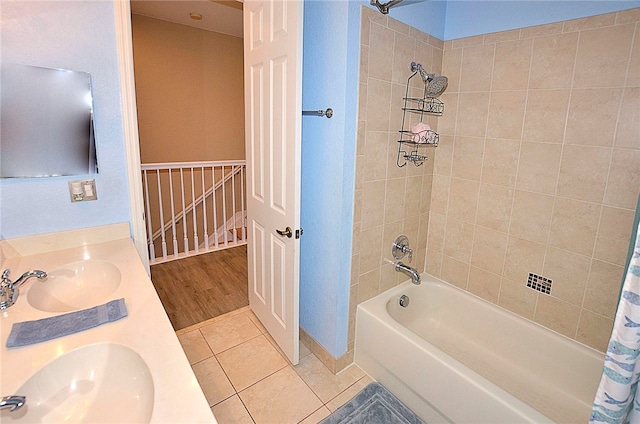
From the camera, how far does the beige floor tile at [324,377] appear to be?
6.34 feet

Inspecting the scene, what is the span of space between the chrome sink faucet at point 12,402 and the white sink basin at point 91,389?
2 centimetres

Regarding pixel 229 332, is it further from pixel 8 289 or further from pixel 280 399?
pixel 8 289

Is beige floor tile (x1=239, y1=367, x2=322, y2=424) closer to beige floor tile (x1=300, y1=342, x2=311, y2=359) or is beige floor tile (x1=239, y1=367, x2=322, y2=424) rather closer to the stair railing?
beige floor tile (x1=300, y1=342, x2=311, y2=359)

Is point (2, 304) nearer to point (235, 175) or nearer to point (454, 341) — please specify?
point (454, 341)

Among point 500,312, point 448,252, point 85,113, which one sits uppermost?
point 85,113

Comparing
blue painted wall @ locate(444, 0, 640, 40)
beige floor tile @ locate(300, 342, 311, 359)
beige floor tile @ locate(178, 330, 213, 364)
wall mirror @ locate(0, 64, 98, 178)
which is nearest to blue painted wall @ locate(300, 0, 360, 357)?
beige floor tile @ locate(300, 342, 311, 359)

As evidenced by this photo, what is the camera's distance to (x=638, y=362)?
0.84 m

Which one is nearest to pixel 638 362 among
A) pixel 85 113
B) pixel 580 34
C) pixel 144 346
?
pixel 144 346

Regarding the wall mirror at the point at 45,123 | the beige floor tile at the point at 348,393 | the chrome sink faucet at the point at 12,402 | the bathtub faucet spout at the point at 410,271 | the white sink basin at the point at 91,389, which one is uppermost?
the wall mirror at the point at 45,123

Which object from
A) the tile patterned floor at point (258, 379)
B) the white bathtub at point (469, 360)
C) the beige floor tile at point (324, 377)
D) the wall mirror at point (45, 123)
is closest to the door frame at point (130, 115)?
the wall mirror at point (45, 123)

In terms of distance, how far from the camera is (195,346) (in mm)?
2254

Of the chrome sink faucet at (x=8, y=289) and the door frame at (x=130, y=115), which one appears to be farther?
the door frame at (x=130, y=115)

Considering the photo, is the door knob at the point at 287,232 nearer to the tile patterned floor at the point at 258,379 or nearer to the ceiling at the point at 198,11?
the tile patterned floor at the point at 258,379

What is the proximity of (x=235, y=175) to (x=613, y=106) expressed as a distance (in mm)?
3726
